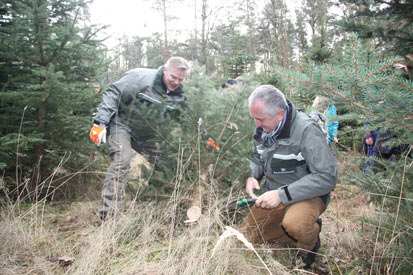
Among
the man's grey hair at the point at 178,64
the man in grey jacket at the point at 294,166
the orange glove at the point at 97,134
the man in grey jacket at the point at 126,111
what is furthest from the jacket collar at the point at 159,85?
the man in grey jacket at the point at 294,166

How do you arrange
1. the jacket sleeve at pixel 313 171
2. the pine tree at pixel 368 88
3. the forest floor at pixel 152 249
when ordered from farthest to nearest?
1. the jacket sleeve at pixel 313 171
2. the forest floor at pixel 152 249
3. the pine tree at pixel 368 88

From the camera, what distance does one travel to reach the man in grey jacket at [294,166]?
224 centimetres

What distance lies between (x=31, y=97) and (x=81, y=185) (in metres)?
1.48

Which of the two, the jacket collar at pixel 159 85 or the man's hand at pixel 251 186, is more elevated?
the jacket collar at pixel 159 85

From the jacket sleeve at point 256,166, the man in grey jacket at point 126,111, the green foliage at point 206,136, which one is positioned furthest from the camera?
the man in grey jacket at point 126,111

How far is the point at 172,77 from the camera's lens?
3.43 meters

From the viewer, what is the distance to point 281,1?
17.8 m

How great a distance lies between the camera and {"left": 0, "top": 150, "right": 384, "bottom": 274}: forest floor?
198 centimetres

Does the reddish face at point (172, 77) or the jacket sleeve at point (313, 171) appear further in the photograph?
the reddish face at point (172, 77)

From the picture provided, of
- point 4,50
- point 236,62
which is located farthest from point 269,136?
point 236,62

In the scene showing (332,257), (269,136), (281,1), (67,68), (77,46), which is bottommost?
(332,257)

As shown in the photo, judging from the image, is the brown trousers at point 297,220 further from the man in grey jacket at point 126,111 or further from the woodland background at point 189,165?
the man in grey jacket at point 126,111

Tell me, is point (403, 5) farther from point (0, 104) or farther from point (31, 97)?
point (0, 104)

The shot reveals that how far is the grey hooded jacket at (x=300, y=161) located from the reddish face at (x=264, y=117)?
78mm
